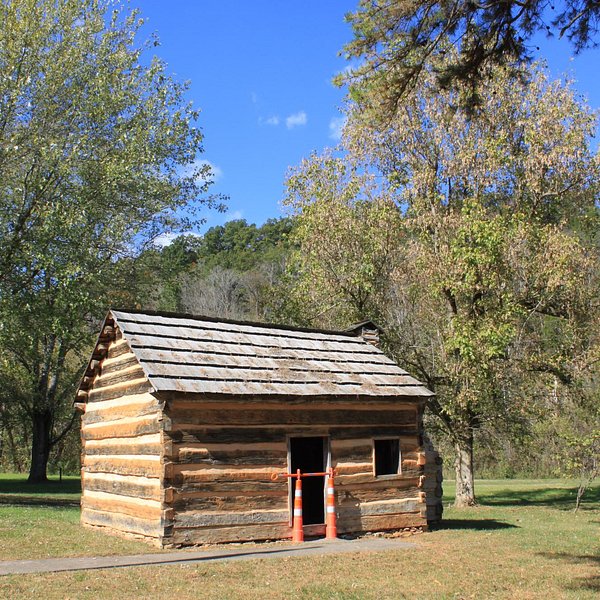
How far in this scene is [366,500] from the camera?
14773 mm

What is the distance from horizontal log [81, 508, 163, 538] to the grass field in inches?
12.5

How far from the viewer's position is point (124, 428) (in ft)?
46.4

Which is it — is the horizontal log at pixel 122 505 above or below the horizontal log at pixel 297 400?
below

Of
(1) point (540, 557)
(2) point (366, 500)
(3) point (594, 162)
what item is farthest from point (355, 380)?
(3) point (594, 162)

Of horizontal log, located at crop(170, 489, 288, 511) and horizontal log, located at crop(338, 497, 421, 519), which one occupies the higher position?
horizontal log, located at crop(170, 489, 288, 511)

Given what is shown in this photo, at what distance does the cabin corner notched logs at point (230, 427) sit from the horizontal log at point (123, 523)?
3cm

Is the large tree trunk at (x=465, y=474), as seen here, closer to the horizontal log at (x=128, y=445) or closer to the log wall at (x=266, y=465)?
the log wall at (x=266, y=465)

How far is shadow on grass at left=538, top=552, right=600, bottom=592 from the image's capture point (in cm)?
982

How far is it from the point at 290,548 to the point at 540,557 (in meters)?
4.23

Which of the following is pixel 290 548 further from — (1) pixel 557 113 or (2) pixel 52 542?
(1) pixel 557 113

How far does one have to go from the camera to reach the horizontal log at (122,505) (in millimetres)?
12719

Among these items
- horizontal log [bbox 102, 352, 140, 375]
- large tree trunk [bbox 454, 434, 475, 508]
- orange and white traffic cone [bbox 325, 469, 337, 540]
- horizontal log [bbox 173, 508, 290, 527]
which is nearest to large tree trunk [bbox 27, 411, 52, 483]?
horizontal log [bbox 102, 352, 140, 375]

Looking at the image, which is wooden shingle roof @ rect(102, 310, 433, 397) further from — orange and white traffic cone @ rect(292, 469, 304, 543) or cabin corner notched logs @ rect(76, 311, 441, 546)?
orange and white traffic cone @ rect(292, 469, 304, 543)

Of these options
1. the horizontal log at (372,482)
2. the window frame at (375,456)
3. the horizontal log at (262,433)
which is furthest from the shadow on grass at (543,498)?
the horizontal log at (262,433)
